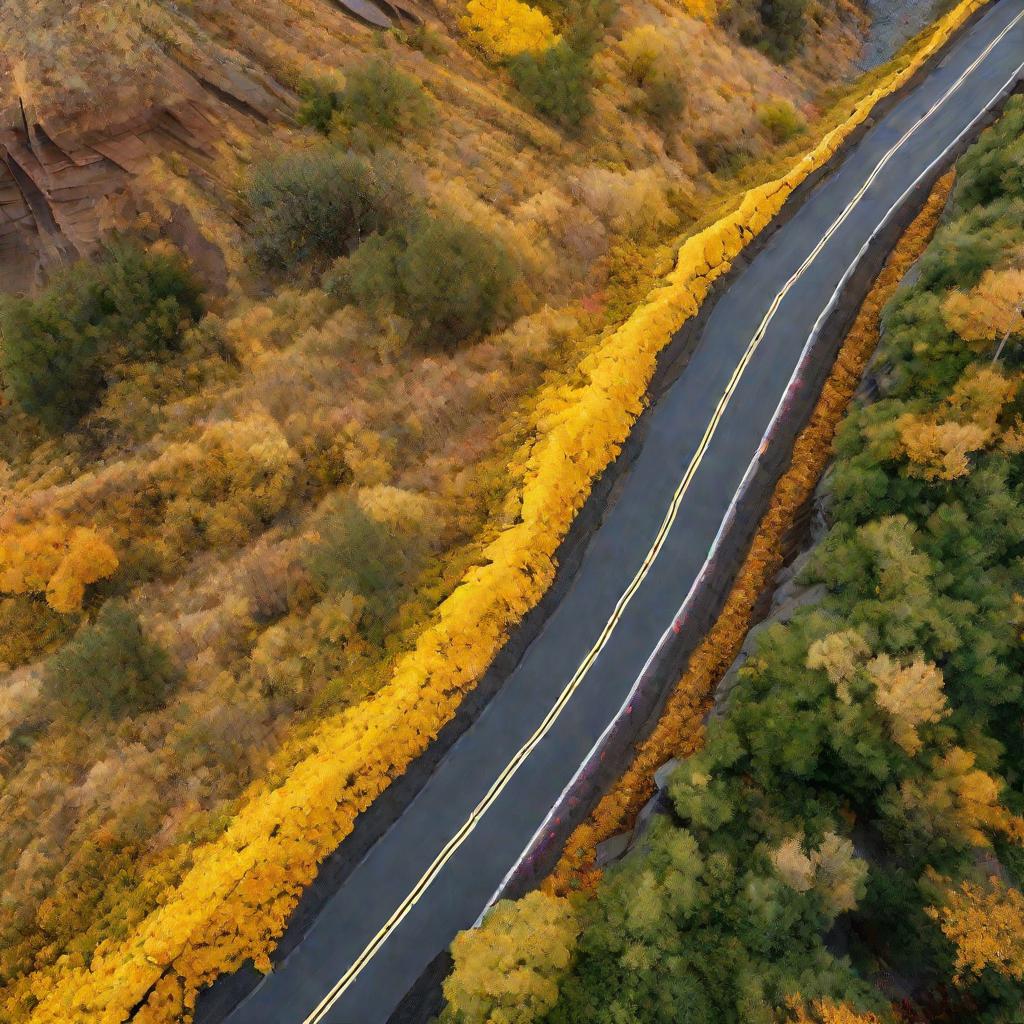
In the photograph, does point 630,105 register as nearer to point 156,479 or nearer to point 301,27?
point 301,27

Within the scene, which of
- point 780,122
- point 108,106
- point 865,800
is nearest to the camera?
point 865,800

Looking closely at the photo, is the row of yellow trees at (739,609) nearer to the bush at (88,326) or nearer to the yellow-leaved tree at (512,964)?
the yellow-leaved tree at (512,964)

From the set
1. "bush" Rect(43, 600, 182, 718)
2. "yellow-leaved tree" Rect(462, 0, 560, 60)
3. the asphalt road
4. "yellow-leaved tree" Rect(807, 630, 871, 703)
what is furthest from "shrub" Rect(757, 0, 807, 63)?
"bush" Rect(43, 600, 182, 718)

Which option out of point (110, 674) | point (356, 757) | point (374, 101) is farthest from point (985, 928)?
point (374, 101)

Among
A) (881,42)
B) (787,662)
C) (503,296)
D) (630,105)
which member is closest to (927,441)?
(787,662)

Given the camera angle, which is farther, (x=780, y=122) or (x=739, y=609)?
(x=780, y=122)

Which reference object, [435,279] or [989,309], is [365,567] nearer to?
[435,279]

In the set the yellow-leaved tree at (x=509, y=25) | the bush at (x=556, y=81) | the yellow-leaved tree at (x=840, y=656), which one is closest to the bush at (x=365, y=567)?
the yellow-leaved tree at (x=840, y=656)

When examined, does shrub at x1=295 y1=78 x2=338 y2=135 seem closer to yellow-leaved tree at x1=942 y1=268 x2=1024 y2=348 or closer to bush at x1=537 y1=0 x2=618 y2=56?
bush at x1=537 y1=0 x2=618 y2=56
